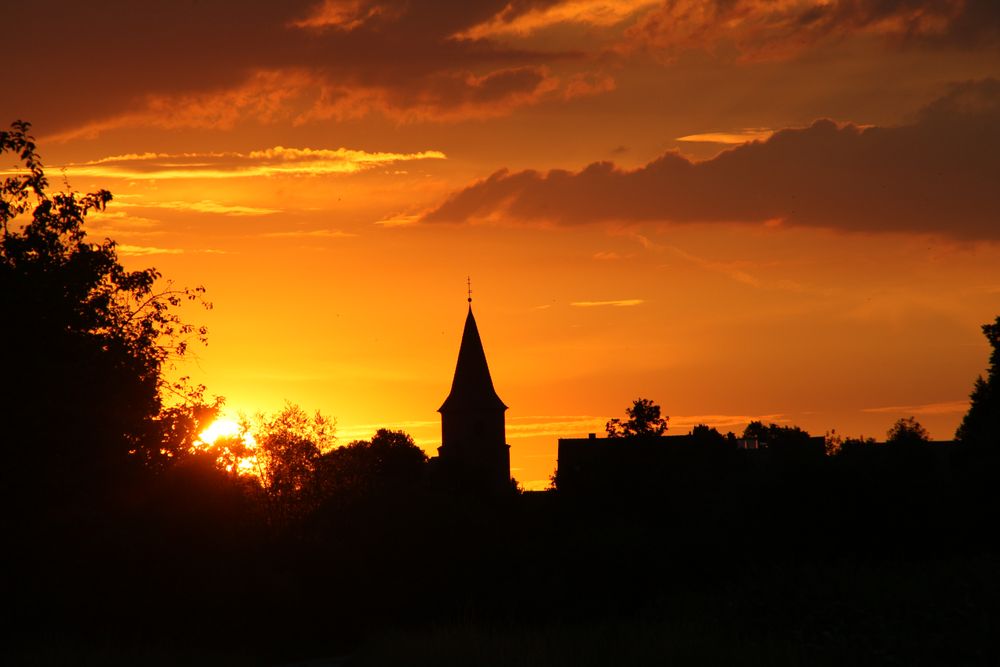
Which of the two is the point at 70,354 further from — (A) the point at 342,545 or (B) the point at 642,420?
(B) the point at 642,420

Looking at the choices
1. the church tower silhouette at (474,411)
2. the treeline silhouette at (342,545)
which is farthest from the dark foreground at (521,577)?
the church tower silhouette at (474,411)

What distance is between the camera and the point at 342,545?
41.9 m

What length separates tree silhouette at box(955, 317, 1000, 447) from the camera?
7181 centimetres

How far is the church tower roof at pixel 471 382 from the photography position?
5758 inches

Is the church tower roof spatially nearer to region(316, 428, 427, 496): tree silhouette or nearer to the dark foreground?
region(316, 428, 427, 496): tree silhouette

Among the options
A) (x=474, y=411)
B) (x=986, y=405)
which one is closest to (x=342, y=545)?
(x=986, y=405)

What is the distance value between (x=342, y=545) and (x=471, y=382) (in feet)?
344

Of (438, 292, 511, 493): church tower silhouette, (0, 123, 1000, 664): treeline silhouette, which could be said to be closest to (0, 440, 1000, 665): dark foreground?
(0, 123, 1000, 664): treeline silhouette

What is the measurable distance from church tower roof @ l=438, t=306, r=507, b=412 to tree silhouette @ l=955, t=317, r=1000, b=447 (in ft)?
215

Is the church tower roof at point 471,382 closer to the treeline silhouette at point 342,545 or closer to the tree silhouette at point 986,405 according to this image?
the tree silhouette at point 986,405

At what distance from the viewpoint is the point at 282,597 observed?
3912cm

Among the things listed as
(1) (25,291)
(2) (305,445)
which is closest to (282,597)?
(1) (25,291)

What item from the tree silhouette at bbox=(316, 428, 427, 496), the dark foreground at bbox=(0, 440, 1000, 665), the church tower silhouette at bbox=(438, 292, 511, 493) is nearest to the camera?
the dark foreground at bbox=(0, 440, 1000, 665)

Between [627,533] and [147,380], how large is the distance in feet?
53.3
